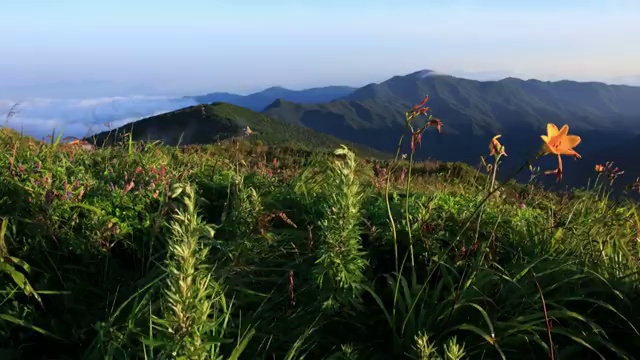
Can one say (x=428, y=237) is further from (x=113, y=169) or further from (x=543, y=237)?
(x=113, y=169)

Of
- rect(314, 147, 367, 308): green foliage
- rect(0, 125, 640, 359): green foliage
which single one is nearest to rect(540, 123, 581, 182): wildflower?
rect(0, 125, 640, 359): green foliage

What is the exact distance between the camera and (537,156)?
2.88 meters

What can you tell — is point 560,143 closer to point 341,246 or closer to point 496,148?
point 496,148

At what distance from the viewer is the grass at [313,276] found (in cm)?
286

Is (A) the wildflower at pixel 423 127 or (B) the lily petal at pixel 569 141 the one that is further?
(A) the wildflower at pixel 423 127

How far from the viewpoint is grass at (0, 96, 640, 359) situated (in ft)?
9.39

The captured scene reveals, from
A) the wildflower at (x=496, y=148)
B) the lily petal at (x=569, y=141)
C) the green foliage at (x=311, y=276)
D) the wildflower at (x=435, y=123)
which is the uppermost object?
the wildflower at (x=435, y=123)

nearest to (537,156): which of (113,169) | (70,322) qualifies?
(70,322)

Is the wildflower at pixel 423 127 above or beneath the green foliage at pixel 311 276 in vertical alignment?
above

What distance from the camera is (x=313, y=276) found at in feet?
9.89

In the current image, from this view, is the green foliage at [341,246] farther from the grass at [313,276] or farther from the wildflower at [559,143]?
the wildflower at [559,143]

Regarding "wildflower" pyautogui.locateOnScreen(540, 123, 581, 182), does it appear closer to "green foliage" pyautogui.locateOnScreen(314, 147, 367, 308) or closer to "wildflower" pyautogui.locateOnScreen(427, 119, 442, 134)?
"wildflower" pyautogui.locateOnScreen(427, 119, 442, 134)

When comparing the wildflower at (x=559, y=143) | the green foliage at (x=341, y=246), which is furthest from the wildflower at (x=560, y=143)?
the green foliage at (x=341, y=246)

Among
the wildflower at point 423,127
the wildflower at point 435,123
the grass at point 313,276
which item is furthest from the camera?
the wildflower at point 435,123
